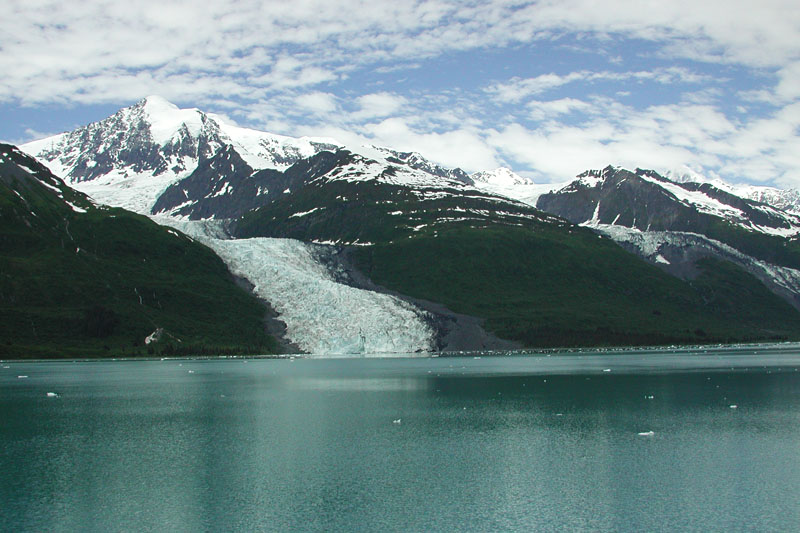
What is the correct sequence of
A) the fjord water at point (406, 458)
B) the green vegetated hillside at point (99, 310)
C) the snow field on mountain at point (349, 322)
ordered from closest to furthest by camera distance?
the fjord water at point (406, 458)
the green vegetated hillside at point (99, 310)
the snow field on mountain at point (349, 322)

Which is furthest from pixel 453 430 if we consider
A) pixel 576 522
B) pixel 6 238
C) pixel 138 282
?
pixel 6 238

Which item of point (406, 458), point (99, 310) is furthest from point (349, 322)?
point (406, 458)

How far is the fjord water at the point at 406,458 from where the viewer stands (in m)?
32.8

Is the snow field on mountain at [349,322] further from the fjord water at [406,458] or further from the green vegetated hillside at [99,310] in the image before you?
the fjord water at [406,458]

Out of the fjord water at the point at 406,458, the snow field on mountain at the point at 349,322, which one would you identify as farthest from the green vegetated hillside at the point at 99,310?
the fjord water at the point at 406,458

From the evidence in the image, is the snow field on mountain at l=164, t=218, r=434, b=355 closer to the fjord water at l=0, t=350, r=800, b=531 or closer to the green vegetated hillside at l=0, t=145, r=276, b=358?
the green vegetated hillside at l=0, t=145, r=276, b=358

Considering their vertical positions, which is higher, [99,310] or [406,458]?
[99,310]

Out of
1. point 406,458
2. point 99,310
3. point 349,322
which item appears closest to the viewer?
point 406,458

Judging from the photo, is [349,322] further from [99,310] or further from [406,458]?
[406,458]

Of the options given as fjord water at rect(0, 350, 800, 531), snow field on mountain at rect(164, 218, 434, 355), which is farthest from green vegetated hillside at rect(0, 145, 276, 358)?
fjord water at rect(0, 350, 800, 531)

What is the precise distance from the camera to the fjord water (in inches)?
1291

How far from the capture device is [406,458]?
4462 cm

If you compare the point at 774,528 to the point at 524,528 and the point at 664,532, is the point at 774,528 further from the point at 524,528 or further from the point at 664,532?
the point at 524,528

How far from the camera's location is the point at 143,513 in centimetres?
3378
